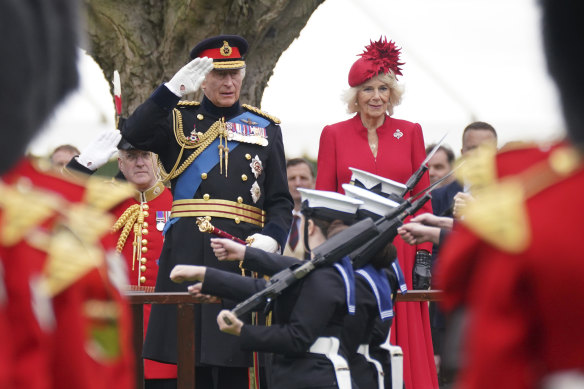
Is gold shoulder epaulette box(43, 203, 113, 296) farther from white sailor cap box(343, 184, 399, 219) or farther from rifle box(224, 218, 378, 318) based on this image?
white sailor cap box(343, 184, 399, 219)

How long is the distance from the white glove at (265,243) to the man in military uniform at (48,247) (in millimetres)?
3239

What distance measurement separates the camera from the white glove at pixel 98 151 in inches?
231

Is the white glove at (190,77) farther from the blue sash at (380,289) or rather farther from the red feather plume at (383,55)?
the blue sash at (380,289)

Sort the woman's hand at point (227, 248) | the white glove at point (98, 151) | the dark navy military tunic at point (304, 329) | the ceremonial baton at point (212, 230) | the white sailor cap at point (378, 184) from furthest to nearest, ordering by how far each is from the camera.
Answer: the white glove at point (98, 151) < the ceremonial baton at point (212, 230) < the white sailor cap at point (378, 184) < the woman's hand at point (227, 248) < the dark navy military tunic at point (304, 329)

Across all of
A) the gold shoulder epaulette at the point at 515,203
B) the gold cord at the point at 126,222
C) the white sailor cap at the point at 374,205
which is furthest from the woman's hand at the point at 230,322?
the gold shoulder epaulette at the point at 515,203

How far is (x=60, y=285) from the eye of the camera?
176 centimetres

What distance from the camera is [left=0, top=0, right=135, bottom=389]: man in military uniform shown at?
1671 millimetres

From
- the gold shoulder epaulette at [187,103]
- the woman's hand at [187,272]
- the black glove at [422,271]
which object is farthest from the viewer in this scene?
the black glove at [422,271]

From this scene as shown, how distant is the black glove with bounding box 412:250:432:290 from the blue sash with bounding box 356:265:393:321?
5.24ft

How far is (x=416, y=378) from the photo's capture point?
5859 millimetres

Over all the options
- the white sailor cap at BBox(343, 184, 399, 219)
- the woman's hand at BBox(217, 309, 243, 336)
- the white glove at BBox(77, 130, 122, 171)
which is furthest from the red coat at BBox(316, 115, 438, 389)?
the woman's hand at BBox(217, 309, 243, 336)

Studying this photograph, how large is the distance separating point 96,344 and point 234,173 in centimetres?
356

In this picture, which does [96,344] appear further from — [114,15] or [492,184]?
[114,15]

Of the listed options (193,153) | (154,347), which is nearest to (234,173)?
(193,153)
